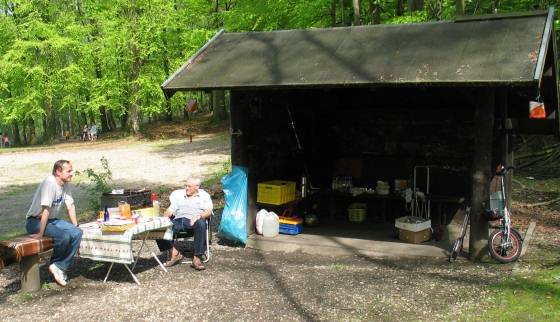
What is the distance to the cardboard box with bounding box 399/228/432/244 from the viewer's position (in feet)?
26.4

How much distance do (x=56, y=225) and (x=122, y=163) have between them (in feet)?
50.2

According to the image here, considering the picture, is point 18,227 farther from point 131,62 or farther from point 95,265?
point 131,62

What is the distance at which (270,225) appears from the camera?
8570 millimetres

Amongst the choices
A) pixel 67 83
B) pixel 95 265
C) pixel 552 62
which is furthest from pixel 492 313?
pixel 67 83

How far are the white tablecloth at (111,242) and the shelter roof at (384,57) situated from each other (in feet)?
7.05

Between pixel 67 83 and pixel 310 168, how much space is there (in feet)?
89.9

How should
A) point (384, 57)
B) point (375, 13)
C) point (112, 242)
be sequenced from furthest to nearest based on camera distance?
point (375, 13) < point (384, 57) < point (112, 242)

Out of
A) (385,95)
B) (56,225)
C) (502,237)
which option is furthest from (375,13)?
(56,225)

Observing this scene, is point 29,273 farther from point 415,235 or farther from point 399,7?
point 399,7

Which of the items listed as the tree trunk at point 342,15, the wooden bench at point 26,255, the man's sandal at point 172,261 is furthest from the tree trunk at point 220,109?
the wooden bench at point 26,255

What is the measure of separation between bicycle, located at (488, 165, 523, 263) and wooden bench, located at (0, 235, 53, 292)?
5372 mm

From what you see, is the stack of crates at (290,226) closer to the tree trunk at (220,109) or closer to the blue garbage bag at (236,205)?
the blue garbage bag at (236,205)

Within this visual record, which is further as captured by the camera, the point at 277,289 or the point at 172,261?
the point at 172,261

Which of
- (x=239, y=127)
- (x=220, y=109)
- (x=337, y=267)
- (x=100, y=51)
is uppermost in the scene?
(x=100, y=51)
